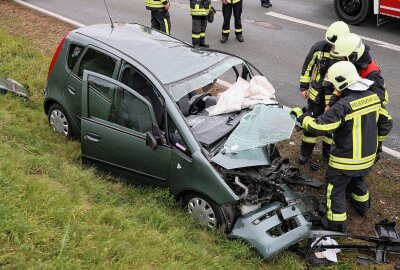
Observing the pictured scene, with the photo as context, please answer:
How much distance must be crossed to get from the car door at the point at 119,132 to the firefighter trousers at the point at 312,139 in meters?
2.05

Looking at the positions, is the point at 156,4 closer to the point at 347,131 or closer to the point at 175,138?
the point at 175,138

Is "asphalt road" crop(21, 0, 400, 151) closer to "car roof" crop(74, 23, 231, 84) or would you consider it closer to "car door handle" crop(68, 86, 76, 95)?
"car roof" crop(74, 23, 231, 84)

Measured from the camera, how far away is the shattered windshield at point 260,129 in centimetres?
442

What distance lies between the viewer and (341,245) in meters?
4.42

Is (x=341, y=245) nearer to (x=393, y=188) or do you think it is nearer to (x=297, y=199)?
(x=297, y=199)

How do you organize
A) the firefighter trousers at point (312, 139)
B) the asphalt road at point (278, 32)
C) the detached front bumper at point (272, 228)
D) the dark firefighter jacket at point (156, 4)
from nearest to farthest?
the detached front bumper at point (272, 228), the firefighter trousers at point (312, 139), the asphalt road at point (278, 32), the dark firefighter jacket at point (156, 4)

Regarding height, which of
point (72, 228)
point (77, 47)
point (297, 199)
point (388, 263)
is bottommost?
point (388, 263)

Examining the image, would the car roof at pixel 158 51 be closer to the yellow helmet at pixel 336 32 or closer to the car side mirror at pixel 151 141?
the car side mirror at pixel 151 141

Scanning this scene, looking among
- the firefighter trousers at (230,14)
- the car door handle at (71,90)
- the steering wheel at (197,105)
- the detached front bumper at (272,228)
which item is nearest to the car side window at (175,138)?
the steering wheel at (197,105)

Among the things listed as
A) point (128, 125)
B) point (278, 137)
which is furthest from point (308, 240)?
point (128, 125)

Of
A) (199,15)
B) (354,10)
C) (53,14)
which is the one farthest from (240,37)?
(53,14)

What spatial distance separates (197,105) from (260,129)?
106cm

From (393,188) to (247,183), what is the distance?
2.08 m

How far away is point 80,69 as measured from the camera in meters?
5.43
